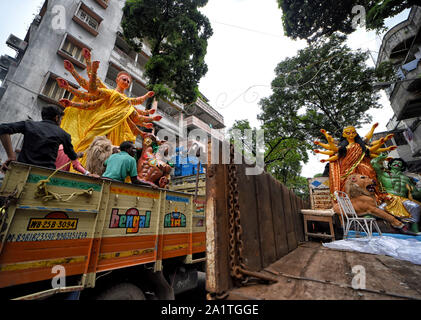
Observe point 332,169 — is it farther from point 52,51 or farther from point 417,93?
point 52,51

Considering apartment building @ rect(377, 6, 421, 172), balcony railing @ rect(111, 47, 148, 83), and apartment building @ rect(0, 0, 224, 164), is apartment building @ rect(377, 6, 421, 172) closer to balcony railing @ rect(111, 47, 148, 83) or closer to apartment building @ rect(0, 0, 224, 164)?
apartment building @ rect(0, 0, 224, 164)

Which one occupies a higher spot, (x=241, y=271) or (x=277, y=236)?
(x=277, y=236)

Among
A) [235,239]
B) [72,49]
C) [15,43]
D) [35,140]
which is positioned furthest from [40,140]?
[15,43]

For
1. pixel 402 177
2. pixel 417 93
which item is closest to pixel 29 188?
pixel 402 177

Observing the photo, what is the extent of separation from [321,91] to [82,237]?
14268 millimetres

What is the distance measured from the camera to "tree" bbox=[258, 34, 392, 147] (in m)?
10.2

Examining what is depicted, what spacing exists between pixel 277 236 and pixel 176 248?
178 cm

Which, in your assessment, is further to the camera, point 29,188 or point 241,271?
point 29,188

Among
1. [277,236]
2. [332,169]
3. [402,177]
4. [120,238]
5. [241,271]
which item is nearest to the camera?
[241,271]

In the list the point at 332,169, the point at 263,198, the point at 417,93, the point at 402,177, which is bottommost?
the point at 263,198

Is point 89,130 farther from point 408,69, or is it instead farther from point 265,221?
point 408,69

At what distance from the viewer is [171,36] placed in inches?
320

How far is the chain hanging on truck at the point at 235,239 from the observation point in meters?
1.41

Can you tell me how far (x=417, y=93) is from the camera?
34.9 ft
